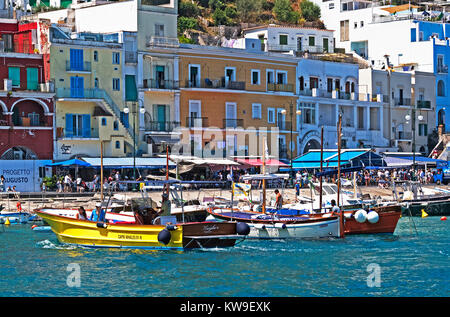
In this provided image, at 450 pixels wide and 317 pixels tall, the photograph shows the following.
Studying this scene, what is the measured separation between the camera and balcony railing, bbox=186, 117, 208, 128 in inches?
2405

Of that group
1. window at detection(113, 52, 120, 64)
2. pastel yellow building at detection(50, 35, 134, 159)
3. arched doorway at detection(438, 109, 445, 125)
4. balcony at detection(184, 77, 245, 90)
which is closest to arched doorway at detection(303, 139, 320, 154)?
balcony at detection(184, 77, 245, 90)

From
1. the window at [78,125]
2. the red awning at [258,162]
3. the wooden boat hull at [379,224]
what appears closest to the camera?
the wooden boat hull at [379,224]

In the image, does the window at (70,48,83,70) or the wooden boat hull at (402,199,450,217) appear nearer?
the wooden boat hull at (402,199,450,217)

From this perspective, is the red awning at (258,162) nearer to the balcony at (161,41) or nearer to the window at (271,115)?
the window at (271,115)

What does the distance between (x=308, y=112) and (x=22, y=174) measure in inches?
944

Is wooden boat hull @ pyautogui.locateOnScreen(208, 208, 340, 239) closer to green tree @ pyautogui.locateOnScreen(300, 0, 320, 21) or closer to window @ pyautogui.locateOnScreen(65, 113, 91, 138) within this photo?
window @ pyautogui.locateOnScreen(65, 113, 91, 138)

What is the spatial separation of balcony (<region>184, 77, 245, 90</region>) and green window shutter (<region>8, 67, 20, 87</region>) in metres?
11.4

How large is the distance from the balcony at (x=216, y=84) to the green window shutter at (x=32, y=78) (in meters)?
10.2

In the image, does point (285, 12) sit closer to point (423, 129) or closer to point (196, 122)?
point (423, 129)

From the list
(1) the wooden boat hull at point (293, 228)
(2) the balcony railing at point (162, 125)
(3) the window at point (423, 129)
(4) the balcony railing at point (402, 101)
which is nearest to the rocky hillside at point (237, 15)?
(4) the balcony railing at point (402, 101)

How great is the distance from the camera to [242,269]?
103 ft

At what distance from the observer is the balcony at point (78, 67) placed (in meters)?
56.6

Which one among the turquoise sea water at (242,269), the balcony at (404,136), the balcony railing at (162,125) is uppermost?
the balcony railing at (162,125)
